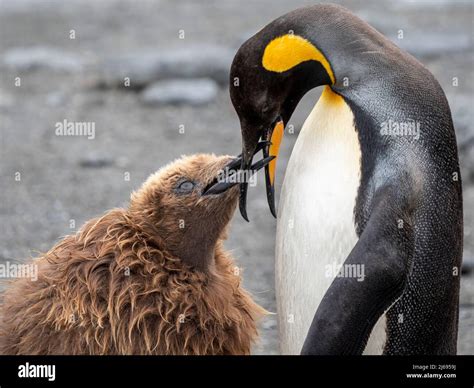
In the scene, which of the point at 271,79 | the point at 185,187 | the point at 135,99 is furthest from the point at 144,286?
the point at 135,99

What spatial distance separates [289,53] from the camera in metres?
2.76

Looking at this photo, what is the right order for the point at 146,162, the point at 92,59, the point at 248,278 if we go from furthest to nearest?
the point at 92,59, the point at 146,162, the point at 248,278

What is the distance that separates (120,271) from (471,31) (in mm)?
7013

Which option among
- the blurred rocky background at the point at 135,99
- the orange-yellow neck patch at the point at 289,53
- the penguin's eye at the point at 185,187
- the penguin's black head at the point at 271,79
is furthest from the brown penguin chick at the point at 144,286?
the blurred rocky background at the point at 135,99

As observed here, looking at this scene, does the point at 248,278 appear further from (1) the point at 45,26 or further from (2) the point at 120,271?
(1) the point at 45,26

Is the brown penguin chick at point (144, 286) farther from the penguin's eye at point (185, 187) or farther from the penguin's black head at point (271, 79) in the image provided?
the penguin's black head at point (271, 79)

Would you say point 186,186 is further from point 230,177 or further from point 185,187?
point 230,177

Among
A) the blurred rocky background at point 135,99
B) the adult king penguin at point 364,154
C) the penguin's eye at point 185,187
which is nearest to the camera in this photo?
the adult king penguin at point 364,154

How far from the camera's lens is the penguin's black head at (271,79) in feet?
9.07

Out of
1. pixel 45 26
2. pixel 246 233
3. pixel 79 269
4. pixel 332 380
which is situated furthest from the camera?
pixel 45 26

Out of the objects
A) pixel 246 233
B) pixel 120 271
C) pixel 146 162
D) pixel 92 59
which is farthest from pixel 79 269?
pixel 92 59

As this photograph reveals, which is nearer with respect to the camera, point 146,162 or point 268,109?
point 268,109

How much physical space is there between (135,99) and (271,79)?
4735 mm

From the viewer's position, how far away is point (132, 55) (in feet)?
26.1
